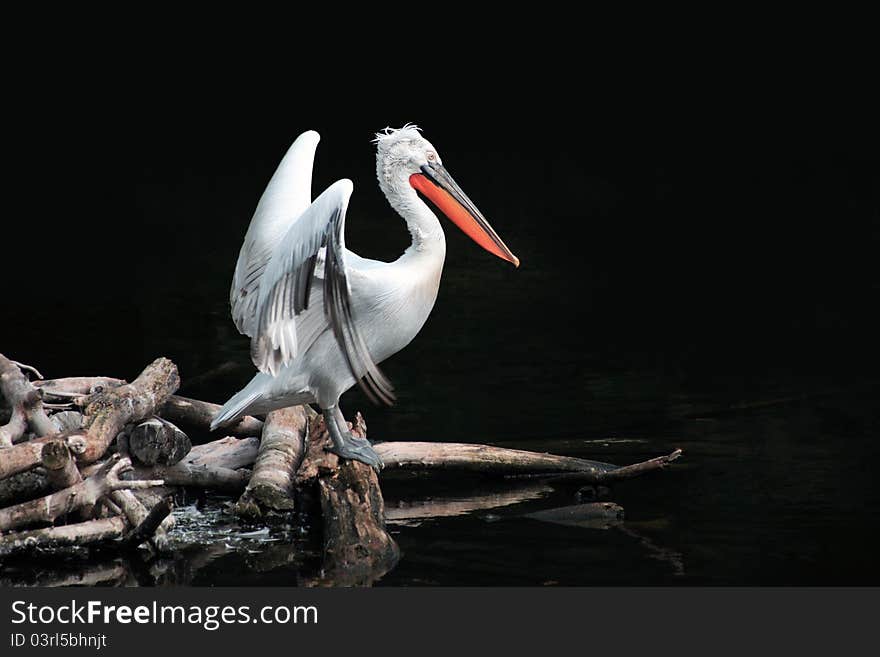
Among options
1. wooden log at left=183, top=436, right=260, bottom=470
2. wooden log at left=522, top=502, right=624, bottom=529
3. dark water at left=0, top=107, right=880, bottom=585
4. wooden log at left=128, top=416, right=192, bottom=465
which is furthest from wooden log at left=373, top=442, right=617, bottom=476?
wooden log at left=128, top=416, right=192, bottom=465

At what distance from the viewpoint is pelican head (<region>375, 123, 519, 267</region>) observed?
6.58 metres

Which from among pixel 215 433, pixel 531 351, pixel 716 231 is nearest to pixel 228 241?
pixel 716 231

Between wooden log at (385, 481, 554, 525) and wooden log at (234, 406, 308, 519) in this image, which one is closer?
wooden log at (234, 406, 308, 519)

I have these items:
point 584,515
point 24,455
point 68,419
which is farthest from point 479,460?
point 24,455

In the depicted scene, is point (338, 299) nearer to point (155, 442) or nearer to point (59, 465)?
point (155, 442)

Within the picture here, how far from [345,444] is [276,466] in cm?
32

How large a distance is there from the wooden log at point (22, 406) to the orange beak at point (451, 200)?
192 cm

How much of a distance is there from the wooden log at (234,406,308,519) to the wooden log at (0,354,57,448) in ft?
2.92

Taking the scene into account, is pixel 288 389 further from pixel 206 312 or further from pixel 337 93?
pixel 337 93

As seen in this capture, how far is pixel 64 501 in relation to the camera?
226 inches

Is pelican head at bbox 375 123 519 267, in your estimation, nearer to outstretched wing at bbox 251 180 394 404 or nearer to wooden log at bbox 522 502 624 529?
outstretched wing at bbox 251 180 394 404

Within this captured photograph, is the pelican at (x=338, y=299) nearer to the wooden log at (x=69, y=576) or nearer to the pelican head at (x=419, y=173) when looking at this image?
the pelican head at (x=419, y=173)

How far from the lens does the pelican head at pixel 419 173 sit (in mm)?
6582

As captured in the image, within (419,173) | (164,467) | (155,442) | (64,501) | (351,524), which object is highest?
(419,173)
